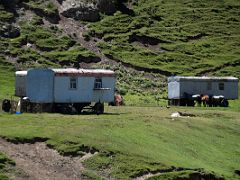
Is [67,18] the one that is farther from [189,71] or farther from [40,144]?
[40,144]

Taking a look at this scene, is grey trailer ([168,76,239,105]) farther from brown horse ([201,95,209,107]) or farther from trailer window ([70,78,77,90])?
trailer window ([70,78,77,90])

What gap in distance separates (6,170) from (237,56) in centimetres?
10696

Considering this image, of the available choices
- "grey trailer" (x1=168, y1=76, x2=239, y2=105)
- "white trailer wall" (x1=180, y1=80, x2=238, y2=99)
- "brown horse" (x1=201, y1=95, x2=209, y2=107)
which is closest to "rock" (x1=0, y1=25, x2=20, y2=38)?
"grey trailer" (x1=168, y1=76, x2=239, y2=105)

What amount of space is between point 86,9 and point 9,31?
86.0 ft

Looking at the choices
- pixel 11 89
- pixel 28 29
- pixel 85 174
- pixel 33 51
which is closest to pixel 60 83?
pixel 85 174

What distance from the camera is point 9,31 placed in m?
125

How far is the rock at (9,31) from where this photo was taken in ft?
404

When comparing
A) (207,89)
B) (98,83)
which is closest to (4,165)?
(98,83)

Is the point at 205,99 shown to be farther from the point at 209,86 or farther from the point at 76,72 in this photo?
the point at 76,72

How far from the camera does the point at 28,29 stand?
13025cm

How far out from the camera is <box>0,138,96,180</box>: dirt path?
30.0 metres

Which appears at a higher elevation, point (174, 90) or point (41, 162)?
point (174, 90)

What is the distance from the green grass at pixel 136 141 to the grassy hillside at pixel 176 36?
73.2 meters

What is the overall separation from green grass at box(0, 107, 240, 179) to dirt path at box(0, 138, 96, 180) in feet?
1.91
